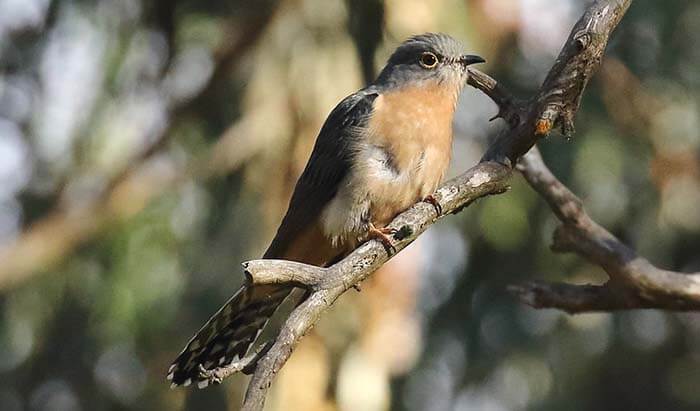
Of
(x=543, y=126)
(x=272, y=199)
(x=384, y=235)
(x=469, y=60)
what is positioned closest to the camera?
(x=543, y=126)

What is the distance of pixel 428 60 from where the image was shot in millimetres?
6438

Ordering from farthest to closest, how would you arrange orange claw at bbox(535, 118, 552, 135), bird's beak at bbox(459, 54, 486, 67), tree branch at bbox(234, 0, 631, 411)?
bird's beak at bbox(459, 54, 486, 67), orange claw at bbox(535, 118, 552, 135), tree branch at bbox(234, 0, 631, 411)

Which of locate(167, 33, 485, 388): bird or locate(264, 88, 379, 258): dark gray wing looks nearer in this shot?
locate(167, 33, 485, 388): bird

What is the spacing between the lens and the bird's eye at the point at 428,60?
642 centimetres

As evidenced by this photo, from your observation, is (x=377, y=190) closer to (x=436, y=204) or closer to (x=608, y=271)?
(x=436, y=204)

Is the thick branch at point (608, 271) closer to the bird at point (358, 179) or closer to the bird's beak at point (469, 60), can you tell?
the bird at point (358, 179)

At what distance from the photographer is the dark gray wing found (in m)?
6.01

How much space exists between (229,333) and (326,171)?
37.5 inches

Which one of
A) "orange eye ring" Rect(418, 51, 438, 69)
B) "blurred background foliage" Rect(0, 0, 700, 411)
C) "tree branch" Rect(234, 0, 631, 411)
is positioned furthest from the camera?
"blurred background foliage" Rect(0, 0, 700, 411)

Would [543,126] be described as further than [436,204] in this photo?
No

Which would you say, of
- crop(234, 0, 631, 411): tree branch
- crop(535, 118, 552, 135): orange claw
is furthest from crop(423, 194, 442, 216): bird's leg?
crop(535, 118, 552, 135): orange claw

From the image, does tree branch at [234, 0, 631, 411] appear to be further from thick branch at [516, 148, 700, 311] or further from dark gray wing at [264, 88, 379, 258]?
dark gray wing at [264, 88, 379, 258]

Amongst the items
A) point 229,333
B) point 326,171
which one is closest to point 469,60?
point 326,171

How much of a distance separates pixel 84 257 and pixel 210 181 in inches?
50.4
